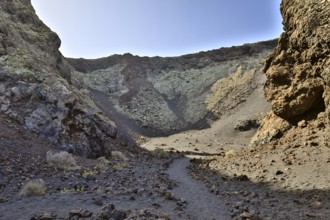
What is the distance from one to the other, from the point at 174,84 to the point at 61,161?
62.8 meters

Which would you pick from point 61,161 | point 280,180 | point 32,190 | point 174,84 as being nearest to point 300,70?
point 280,180

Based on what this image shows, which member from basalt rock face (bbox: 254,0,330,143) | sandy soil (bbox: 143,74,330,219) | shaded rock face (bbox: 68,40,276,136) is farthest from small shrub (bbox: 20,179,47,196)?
shaded rock face (bbox: 68,40,276,136)

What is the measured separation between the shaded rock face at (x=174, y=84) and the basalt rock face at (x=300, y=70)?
118 ft

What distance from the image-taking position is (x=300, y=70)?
72.9ft

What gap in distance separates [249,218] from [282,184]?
5394mm

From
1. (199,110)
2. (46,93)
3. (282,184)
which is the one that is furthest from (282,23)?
(199,110)

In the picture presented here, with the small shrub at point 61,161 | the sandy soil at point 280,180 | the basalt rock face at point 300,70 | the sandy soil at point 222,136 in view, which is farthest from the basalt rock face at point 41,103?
the sandy soil at point 222,136

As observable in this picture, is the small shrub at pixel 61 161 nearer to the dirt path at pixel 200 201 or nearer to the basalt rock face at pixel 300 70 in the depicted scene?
Result: the dirt path at pixel 200 201

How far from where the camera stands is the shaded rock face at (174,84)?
64438 millimetres

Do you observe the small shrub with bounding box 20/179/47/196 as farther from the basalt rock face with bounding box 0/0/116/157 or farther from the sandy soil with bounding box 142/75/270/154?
the sandy soil with bounding box 142/75/270/154

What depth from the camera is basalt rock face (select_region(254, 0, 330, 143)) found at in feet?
62.5

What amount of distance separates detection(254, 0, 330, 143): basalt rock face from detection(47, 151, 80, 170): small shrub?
12.7 m

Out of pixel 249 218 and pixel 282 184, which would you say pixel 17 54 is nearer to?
pixel 282 184

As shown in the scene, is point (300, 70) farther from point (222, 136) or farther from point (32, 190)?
point (222, 136)
